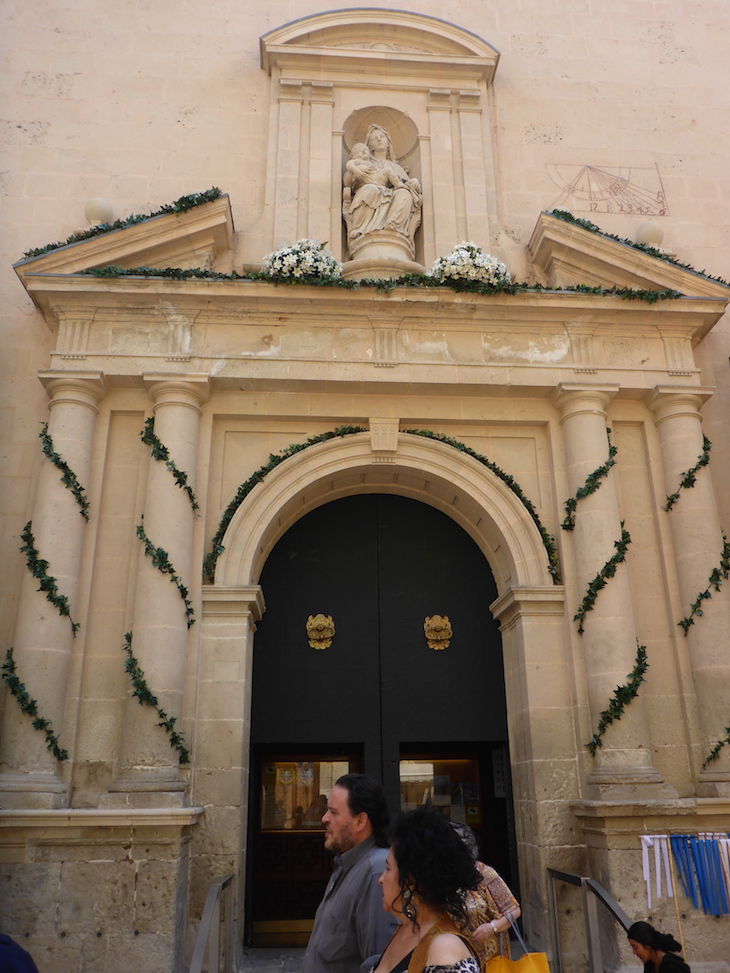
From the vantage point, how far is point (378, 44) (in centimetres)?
1093

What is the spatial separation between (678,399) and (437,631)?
12.1ft

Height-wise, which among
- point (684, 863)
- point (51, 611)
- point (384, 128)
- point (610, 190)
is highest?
point (384, 128)

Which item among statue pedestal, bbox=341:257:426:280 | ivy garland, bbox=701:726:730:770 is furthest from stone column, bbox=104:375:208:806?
ivy garland, bbox=701:726:730:770

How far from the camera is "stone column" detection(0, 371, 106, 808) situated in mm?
7043

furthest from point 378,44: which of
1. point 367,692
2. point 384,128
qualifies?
point 367,692

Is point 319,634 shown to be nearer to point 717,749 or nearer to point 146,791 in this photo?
point 146,791

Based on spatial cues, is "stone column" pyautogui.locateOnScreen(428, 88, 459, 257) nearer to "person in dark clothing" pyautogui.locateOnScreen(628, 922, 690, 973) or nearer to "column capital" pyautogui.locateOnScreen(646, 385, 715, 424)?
"column capital" pyautogui.locateOnScreen(646, 385, 715, 424)

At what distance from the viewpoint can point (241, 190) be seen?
9.97m

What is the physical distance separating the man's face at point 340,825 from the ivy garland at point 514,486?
498 centimetres

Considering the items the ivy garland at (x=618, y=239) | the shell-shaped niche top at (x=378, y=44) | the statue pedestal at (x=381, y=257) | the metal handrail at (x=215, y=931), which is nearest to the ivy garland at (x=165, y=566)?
the metal handrail at (x=215, y=931)

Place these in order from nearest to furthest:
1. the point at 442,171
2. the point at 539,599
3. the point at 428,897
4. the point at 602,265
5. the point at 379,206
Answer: the point at 428,897, the point at 539,599, the point at 602,265, the point at 379,206, the point at 442,171

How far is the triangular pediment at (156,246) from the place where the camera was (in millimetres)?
8531

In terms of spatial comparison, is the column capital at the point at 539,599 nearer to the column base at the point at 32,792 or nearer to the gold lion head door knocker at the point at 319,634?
the gold lion head door knocker at the point at 319,634

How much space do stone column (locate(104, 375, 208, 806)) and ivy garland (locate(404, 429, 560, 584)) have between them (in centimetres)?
243
